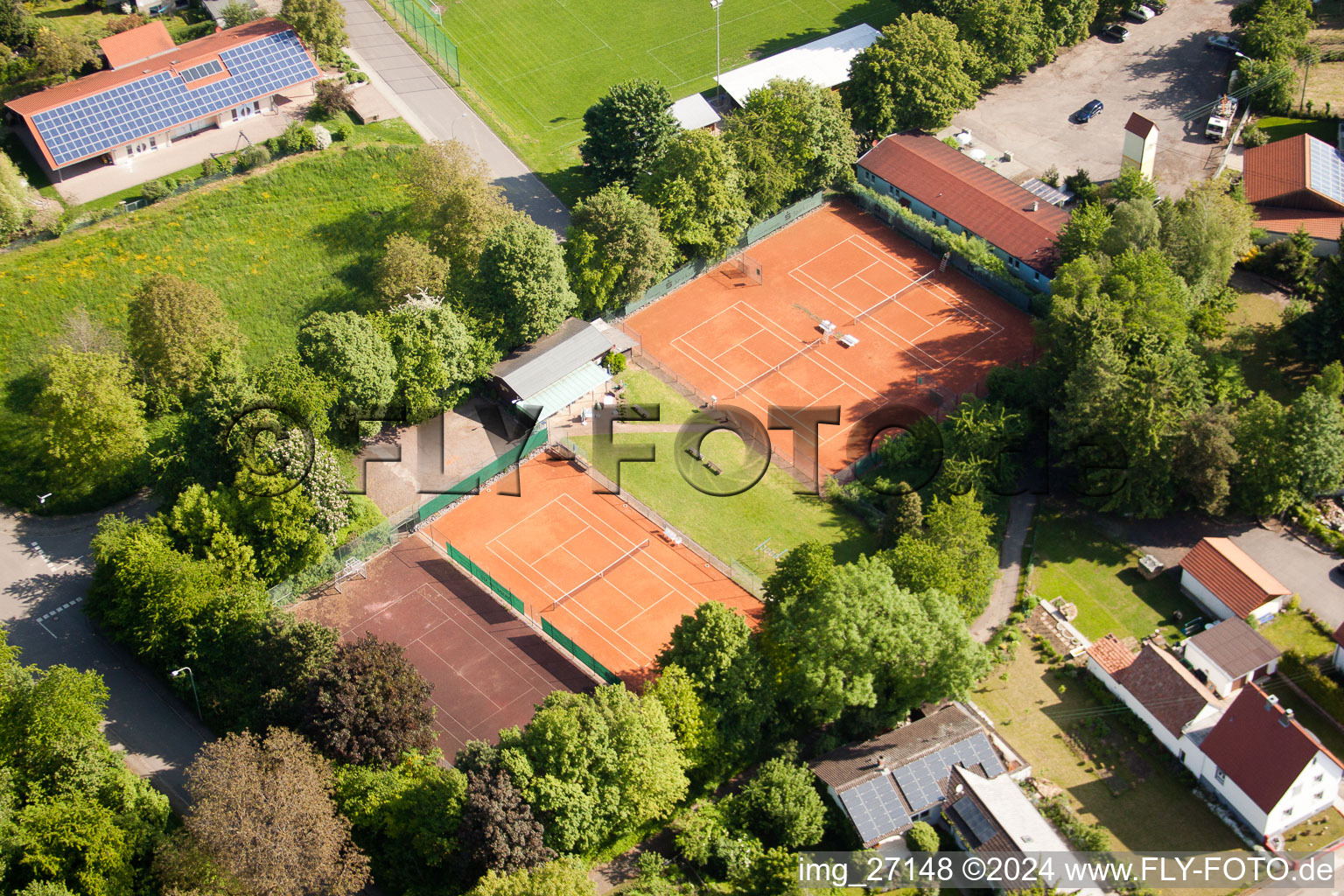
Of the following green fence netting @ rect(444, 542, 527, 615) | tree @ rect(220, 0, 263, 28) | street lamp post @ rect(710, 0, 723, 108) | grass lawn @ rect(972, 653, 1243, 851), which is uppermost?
tree @ rect(220, 0, 263, 28)

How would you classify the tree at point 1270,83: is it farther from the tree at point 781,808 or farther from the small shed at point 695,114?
the tree at point 781,808

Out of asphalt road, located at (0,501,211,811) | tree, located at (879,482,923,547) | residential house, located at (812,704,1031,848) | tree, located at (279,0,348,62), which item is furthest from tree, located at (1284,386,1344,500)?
tree, located at (279,0,348,62)

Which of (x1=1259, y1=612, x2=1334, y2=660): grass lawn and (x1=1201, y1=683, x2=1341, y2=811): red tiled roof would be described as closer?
(x1=1201, y1=683, x2=1341, y2=811): red tiled roof

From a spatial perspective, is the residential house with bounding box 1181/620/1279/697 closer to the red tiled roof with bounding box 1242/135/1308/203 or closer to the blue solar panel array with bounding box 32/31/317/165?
the red tiled roof with bounding box 1242/135/1308/203

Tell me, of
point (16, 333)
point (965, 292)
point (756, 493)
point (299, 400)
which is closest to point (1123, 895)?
point (756, 493)

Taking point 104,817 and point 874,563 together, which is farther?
point 874,563

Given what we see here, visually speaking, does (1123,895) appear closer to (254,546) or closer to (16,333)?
(254,546)
